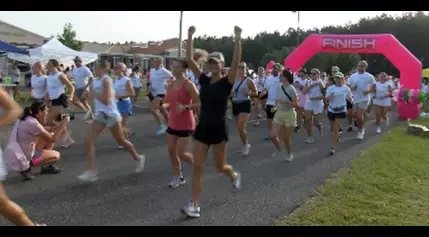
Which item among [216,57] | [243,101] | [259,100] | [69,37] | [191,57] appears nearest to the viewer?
[216,57]

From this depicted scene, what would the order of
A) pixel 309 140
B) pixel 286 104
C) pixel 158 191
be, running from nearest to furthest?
1. pixel 158 191
2. pixel 286 104
3. pixel 309 140

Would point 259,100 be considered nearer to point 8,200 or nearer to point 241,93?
point 241,93

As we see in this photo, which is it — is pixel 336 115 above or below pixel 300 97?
below

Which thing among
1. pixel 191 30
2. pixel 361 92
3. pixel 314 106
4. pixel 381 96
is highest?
pixel 191 30

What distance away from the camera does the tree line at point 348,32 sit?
49.5 m

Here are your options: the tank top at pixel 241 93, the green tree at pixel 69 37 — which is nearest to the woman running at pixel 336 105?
the tank top at pixel 241 93

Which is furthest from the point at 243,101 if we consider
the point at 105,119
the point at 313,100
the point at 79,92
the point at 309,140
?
the point at 79,92

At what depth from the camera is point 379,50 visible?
17.3m

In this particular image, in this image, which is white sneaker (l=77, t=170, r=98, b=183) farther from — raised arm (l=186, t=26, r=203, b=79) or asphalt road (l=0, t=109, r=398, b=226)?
raised arm (l=186, t=26, r=203, b=79)

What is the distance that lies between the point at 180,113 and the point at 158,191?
1.02 meters

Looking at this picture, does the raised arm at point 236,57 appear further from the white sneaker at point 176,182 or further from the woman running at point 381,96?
the woman running at point 381,96

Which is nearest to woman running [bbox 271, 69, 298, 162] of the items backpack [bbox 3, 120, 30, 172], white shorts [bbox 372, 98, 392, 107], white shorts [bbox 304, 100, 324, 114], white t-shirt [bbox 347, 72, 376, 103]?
white shorts [bbox 304, 100, 324, 114]

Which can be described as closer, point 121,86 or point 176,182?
point 176,182

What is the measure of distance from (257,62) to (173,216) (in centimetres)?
6174
